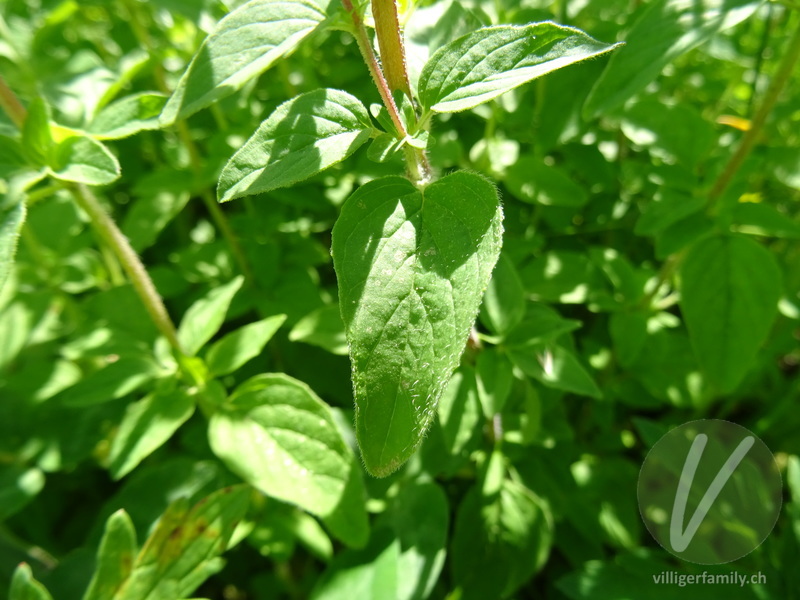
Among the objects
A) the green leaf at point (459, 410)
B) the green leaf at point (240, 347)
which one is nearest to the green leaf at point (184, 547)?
the green leaf at point (240, 347)

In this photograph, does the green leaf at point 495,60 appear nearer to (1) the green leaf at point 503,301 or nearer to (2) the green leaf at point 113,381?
(1) the green leaf at point 503,301

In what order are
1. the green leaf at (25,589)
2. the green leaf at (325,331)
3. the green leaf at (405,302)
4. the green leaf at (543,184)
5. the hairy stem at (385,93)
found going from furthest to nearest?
the green leaf at (543,184), the green leaf at (325,331), the green leaf at (25,589), the hairy stem at (385,93), the green leaf at (405,302)

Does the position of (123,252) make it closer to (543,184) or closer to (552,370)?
(552,370)

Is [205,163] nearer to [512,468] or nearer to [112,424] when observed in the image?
[112,424]

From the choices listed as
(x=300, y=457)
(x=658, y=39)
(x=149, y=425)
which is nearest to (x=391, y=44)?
(x=658, y=39)

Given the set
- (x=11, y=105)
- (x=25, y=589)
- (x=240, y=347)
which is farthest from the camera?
(x=240, y=347)
